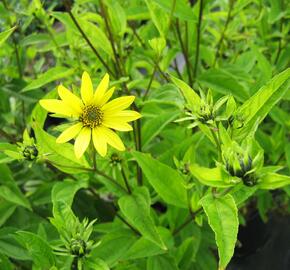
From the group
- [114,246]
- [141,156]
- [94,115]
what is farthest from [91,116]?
[114,246]

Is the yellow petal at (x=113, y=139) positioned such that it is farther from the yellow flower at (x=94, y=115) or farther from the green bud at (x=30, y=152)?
the green bud at (x=30, y=152)

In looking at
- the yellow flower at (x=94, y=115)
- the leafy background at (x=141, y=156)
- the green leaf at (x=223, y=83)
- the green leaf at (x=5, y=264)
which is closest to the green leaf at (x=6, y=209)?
the leafy background at (x=141, y=156)

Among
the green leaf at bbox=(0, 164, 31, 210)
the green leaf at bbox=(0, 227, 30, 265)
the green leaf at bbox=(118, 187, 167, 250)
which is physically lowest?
the green leaf at bbox=(0, 227, 30, 265)


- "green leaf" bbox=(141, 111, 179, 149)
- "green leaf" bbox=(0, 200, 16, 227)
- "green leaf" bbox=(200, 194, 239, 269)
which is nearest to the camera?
"green leaf" bbox=(200, 194, 239, 269)

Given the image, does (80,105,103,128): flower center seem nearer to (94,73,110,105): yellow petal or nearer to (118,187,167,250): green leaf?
(94,73,110,105): yellow petal

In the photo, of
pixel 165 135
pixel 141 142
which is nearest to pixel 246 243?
pixel 165 135

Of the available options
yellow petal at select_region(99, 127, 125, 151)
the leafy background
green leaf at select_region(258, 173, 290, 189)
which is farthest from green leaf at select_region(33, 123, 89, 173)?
green leaf at select_region(258, 173, 290, 189)
